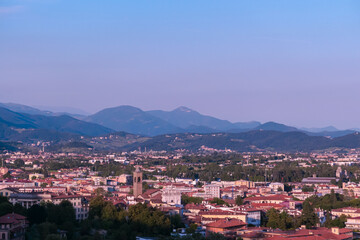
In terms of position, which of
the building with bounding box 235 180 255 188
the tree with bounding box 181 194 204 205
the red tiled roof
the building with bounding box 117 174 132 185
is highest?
the building with bounding box 117 174 132 185

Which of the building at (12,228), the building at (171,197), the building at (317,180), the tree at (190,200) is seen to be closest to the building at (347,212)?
the building at (171,197)

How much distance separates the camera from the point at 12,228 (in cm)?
3219

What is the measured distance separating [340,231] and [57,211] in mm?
13205

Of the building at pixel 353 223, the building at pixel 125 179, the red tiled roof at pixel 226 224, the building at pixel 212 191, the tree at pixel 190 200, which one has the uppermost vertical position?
the building at pixel 125 179

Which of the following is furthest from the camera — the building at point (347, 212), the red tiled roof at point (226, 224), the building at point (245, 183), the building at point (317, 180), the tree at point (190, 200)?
the building at point (317, 180)

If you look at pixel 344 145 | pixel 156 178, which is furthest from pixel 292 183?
pixel 344 145

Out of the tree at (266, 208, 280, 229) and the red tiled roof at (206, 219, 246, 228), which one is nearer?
the red tiled roof at (206, 219, 246, 228)

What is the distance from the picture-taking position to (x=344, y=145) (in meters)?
194

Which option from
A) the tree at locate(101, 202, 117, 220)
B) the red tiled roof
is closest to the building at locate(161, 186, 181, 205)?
the tree at locate(101, 202, 117, 220)

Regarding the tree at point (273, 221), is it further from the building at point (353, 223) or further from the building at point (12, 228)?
the building at point (12, 228)

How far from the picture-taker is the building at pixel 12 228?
31744 mm

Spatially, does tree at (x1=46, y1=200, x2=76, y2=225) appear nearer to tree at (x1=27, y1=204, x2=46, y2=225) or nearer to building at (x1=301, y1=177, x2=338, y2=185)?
tree at (x1=27, y1=204, x2=46, y2=225)

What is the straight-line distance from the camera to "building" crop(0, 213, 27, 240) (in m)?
31.7

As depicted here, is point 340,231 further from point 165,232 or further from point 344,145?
point 344,145
